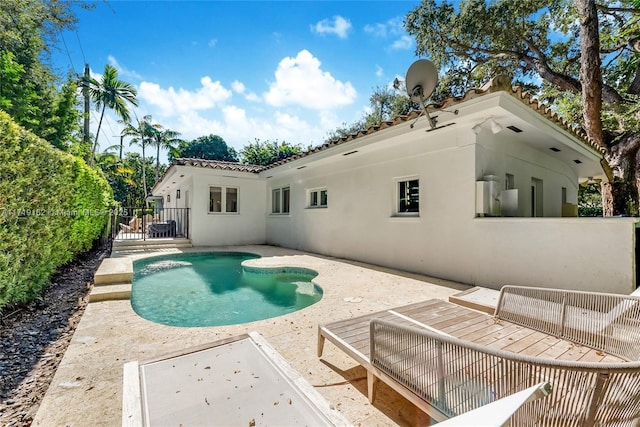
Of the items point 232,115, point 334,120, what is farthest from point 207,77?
point 334,120

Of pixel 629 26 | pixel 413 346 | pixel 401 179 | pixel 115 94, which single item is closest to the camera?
pixel 413 346

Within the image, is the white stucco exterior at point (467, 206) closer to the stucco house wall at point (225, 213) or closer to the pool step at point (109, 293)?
the stucco house wall at point (225, 213)

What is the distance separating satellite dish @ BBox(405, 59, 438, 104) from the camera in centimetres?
504

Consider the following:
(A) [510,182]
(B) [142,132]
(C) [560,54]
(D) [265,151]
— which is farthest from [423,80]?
(B) [142,132]

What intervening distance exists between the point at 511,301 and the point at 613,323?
2.85 ft

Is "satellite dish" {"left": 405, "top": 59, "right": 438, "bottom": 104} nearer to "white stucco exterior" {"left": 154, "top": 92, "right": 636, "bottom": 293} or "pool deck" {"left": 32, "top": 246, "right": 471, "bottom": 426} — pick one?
"white stucco exterior" {"left": 154, "top": 92, "right": 636, "bottom": 293}

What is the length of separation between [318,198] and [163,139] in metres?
28.1

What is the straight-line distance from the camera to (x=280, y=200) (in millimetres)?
13703

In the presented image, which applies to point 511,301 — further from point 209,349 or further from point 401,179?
point 401,179

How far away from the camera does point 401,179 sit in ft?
25.7

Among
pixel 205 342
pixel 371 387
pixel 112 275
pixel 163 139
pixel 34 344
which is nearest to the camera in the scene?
pixel 371 387

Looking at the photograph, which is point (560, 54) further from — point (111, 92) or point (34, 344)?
point (111, 92)

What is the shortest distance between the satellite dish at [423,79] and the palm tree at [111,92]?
23.7m

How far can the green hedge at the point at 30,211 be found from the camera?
13.3 feet
